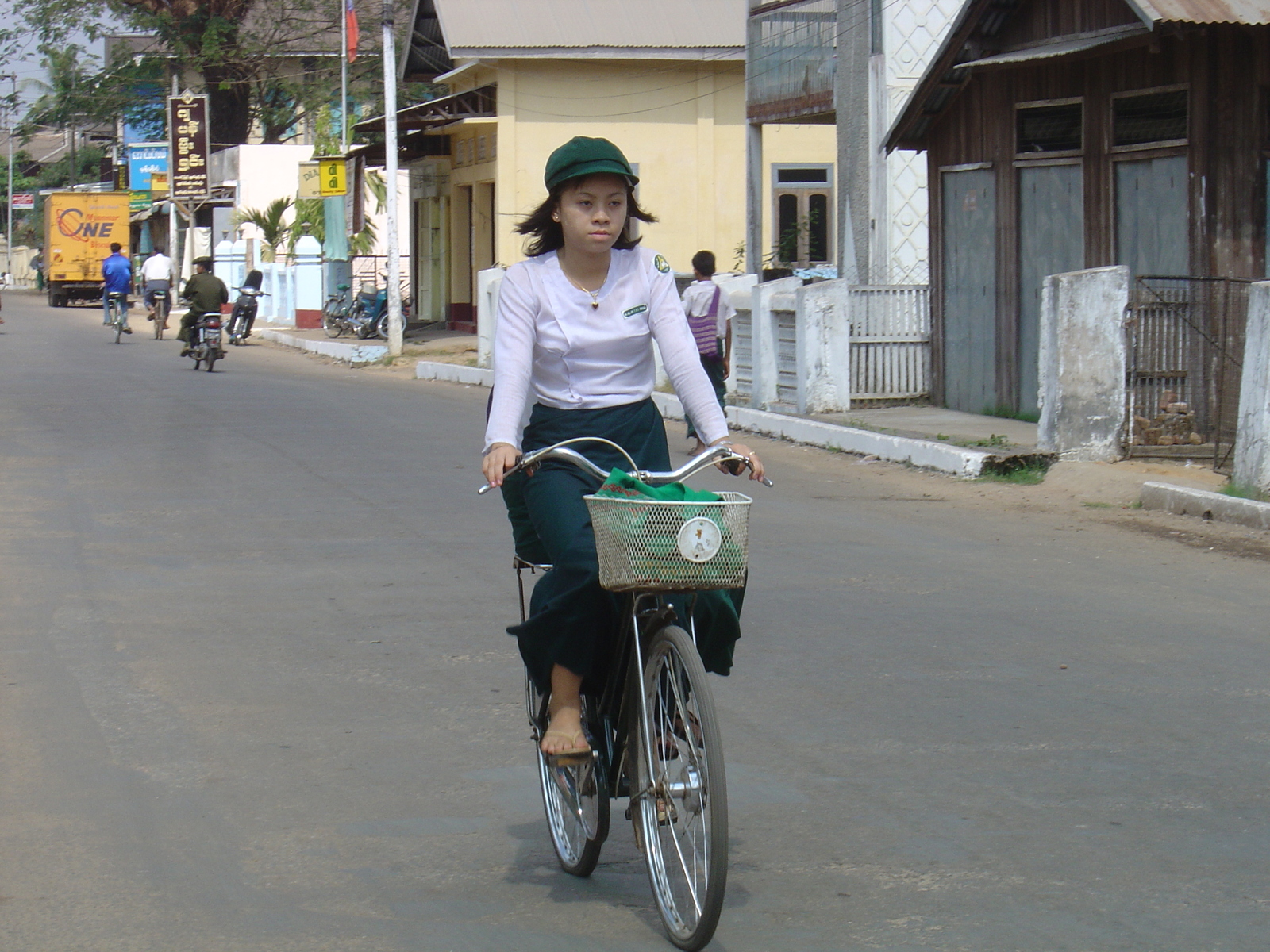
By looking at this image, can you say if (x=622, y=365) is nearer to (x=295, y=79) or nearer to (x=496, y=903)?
(x=496, y=903)

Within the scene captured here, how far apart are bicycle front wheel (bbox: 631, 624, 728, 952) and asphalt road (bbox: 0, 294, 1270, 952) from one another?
0.58 feet

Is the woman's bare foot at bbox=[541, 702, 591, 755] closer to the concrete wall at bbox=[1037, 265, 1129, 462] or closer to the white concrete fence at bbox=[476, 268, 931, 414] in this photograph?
the concrete wall at bbox=[1037, 265, 1129, 462]

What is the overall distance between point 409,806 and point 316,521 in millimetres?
5774

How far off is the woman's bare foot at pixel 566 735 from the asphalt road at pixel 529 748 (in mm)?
385

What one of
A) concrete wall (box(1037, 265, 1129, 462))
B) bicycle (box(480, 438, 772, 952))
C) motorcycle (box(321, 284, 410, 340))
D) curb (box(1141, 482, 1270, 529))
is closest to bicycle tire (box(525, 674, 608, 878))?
bicycle (box(480, 438, 772, 952))

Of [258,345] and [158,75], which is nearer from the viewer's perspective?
[258,345]

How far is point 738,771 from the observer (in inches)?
205

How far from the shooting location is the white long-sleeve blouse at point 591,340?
420cm

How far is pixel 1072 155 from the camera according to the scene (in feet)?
48.8

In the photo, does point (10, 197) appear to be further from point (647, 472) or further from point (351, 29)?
point (647, 472)

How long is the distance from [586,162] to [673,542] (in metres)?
1.14

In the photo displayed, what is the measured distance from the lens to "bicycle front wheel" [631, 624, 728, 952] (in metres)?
3.53

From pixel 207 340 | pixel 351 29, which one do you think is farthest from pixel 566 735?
pixel 351 29

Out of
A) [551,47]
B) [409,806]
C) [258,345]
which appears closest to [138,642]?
[409,806]
